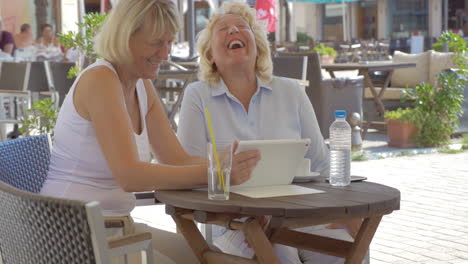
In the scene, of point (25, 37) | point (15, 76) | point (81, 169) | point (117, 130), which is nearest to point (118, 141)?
point (117, 130)

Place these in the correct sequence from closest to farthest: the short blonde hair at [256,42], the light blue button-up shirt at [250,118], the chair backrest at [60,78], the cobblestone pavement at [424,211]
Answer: the light blue button-up shirt at [250,118] → the short blonde hair at [256,42] → the cobblestone pavement at [424,211] → the chair backrest at [60,78]

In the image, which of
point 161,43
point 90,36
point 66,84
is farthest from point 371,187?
point 66,84

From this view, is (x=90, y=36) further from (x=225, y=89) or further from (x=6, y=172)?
(x=6, y=172)

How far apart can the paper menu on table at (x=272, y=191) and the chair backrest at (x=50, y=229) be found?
0.76m

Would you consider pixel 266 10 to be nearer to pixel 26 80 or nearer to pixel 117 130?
pixel 26 80

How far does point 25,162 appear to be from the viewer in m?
2.49

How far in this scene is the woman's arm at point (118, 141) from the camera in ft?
7.45

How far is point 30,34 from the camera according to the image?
15.2 meters

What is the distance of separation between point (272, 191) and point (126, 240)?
0.68m

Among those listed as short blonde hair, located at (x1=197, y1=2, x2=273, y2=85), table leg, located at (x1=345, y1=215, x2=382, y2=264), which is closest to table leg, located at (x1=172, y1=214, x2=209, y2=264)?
table leg, located at (x1=345, y1=215, x2=382, y2=264)

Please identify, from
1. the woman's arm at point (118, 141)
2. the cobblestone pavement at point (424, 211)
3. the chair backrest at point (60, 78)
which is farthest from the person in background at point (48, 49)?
the woman's arm at point (118, 141)

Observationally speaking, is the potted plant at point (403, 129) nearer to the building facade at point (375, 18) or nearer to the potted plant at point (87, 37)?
the potted plant at point (87, 37)

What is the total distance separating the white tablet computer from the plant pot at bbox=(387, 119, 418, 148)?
6034 mm

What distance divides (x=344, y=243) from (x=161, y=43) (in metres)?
0.86
